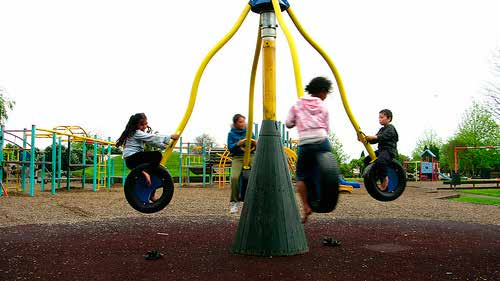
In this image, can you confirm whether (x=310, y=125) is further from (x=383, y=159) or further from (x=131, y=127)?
(x=131, y=127)

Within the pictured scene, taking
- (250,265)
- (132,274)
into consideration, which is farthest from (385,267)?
(132,274)

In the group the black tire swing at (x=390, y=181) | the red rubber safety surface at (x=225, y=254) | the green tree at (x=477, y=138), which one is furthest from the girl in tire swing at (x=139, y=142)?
the green tree at (x=477, y=138)

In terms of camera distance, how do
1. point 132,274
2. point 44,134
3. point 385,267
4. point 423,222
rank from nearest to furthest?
point 132,274 → point 385,267 → point 423,222 → point 44,134

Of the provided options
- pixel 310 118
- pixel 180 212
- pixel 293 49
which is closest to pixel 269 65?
pixel 293 49

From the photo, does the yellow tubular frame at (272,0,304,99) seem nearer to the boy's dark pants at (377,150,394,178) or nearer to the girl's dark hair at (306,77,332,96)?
the girl's dark hair at (306,77,332,96)

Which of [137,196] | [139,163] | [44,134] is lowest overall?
[137,196]

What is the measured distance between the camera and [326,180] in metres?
4.25

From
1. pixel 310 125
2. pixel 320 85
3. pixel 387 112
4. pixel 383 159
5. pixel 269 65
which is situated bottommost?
pixel 383 159

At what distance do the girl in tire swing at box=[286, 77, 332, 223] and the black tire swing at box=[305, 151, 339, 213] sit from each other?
0.31 ft

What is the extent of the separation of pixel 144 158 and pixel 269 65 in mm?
1848

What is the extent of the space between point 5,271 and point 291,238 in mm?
2913

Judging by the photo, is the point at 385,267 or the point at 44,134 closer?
the point at 385,267

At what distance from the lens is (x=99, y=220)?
873 centimetres

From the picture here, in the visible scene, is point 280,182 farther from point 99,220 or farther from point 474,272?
point 99,220
